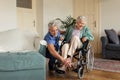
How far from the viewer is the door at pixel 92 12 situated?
22.1 ft

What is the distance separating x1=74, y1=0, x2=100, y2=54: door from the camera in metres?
6.72

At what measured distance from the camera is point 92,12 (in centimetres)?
676

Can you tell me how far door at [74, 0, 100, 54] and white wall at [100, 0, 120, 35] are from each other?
0.61 ft

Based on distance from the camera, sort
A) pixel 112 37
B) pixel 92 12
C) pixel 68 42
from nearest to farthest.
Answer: pixel 68 42 → pixel 112 37 → pixel 92 12

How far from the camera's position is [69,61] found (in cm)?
377

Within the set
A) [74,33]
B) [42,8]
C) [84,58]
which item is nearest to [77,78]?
[84,58]

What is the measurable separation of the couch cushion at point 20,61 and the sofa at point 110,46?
331 cm

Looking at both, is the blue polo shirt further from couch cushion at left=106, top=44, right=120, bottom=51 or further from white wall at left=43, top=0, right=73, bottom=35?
couch cushion at left=106, top=44, right=120, bottom=51

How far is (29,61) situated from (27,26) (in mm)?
2990

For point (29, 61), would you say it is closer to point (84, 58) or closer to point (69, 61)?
point (69, 61)

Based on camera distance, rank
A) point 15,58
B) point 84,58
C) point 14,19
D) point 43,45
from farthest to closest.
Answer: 1. point 14,19
2. point 84,58
3. point 43,45
4. point 15,58

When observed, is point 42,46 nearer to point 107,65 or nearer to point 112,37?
point 107,65

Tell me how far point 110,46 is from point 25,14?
2379 millimetres

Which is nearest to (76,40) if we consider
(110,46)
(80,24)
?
(80,24)
